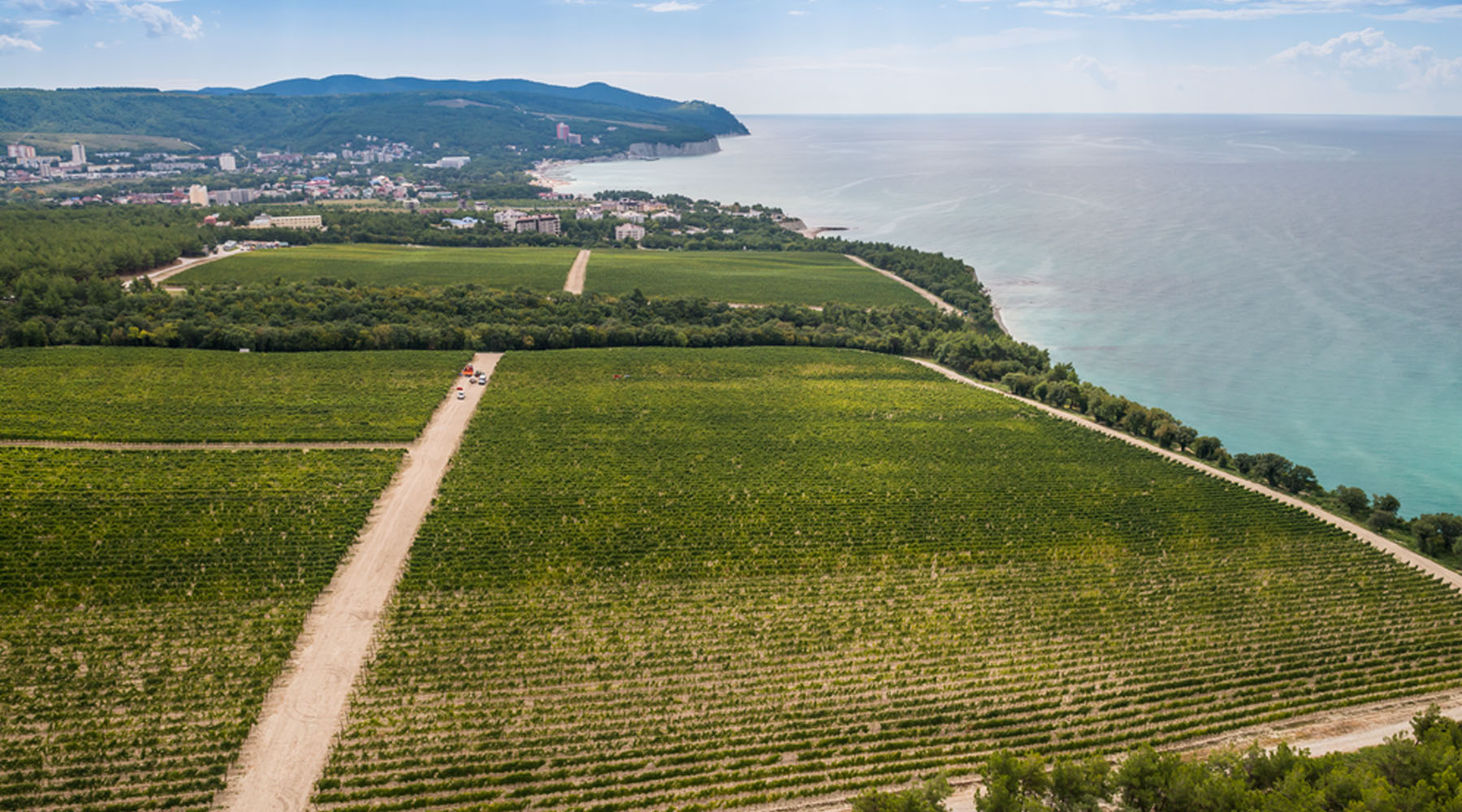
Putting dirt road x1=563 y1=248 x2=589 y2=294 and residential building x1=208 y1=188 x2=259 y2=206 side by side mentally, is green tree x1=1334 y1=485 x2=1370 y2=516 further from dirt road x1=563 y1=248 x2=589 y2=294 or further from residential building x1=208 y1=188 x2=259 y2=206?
residential building x1=208 y1=188 x2=259 y2=206

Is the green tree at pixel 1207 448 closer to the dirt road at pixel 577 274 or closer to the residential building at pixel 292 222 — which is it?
the dirt road at pixel 577 274

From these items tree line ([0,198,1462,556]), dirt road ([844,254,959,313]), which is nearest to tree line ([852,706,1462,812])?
tree line ([0,198,1462,556])

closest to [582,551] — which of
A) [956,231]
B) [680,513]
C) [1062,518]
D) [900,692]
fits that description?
[680,513]

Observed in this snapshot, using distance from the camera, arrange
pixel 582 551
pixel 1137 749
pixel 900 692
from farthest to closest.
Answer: pixel 582 551 → pixel 900 692 → pixel 1137 749

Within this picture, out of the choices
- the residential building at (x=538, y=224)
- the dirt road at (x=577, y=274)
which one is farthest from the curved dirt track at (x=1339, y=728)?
the residential building at (x=538, y=224)

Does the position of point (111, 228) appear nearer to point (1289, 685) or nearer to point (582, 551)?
point (582, 551)

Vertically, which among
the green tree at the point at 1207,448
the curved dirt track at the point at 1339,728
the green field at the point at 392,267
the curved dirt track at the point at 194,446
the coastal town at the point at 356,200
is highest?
the coastal town at the point at 356,200

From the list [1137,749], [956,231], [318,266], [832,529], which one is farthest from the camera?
[956,231]
